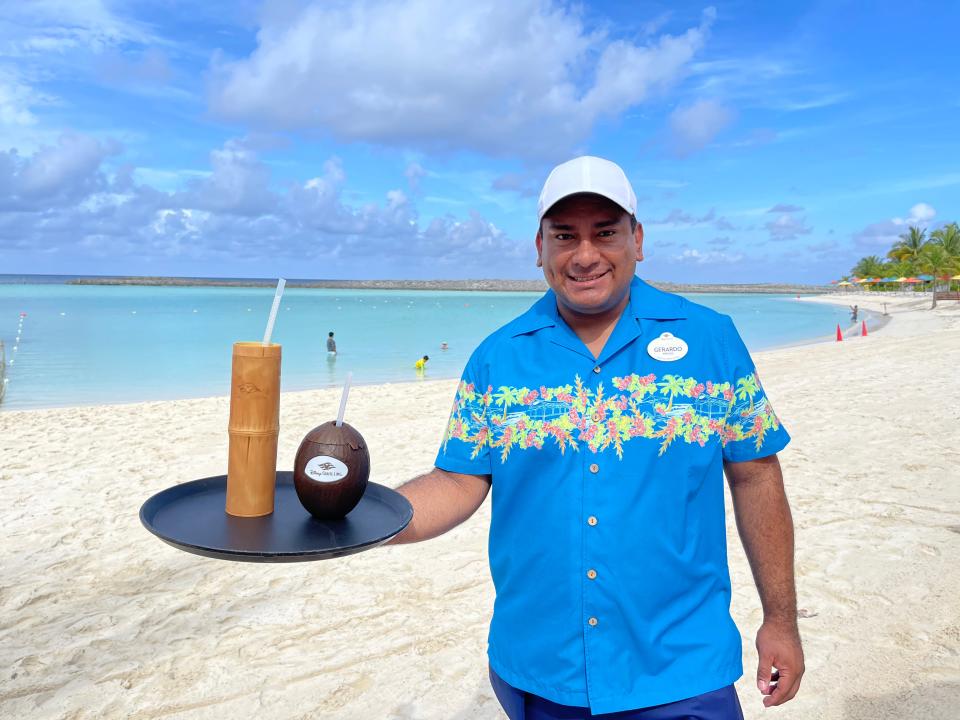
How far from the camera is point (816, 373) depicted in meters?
14.7

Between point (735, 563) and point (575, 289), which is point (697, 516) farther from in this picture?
point (735, 563)

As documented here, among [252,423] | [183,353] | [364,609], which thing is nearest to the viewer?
[252,423]

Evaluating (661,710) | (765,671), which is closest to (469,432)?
(661,710)

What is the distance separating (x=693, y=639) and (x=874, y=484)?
5.80 metres

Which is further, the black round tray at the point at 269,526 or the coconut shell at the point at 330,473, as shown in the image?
the coconut shell at the point at 330,473

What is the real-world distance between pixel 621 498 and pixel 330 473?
66 cm

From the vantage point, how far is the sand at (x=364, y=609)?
11.7 ft

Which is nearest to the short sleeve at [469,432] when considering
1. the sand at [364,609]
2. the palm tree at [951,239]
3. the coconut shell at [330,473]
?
the coconut shell at [330,473]

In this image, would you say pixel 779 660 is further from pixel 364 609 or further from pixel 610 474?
pixel 364 609

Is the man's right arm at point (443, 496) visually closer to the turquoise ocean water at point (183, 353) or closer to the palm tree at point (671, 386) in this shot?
the palm tree at point (671, 386)

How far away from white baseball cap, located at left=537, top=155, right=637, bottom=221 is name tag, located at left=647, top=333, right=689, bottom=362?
319 millimetres

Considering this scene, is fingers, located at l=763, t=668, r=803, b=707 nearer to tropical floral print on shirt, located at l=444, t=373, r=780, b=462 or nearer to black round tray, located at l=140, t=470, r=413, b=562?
tropical floral print on shirt, located at l=444, t=373, r=780, b=462

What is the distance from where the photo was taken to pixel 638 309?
5.88ft

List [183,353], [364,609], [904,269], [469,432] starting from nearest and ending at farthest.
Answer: [469,432] → [364,609] → [183,353] → [904,269]
